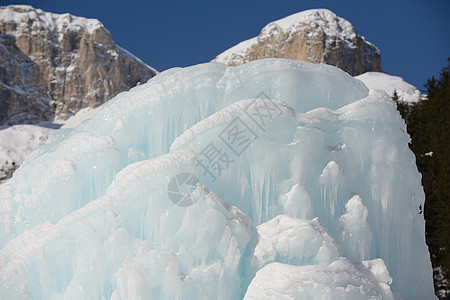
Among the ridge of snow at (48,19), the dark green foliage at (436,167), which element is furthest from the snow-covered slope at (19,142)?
the dark green foliage at (436,167)

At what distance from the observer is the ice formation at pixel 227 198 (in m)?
4.25

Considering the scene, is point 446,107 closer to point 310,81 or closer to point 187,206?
point 310,81

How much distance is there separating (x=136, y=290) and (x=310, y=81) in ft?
11.2

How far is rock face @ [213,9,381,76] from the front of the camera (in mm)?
80250

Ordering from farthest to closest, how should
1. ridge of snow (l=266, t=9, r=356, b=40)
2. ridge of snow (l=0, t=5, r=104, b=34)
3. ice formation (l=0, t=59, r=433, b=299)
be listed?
ridge of snow (l=0, t=5, r=104, b=34)
ridge of snow (l=266, t=9, r=356, b=40)
ice formation (l=0, t=59, r=433, b=299)

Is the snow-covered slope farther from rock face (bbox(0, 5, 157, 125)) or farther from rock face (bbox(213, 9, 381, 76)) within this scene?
rock face (bbox(213, 9, 381, 76))

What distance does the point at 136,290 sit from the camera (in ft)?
13.0

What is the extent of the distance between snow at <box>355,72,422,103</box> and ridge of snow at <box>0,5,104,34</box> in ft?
222

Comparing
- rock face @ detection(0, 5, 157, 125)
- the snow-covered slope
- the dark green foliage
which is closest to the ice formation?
the dark green foliage

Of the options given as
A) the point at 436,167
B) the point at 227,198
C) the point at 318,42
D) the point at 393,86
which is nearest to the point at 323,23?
the point at 318,42

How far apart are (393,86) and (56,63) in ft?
234

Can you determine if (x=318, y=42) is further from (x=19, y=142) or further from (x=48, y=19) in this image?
(x=48, y=19)

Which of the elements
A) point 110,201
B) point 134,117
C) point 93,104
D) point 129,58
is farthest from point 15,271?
point 129,58

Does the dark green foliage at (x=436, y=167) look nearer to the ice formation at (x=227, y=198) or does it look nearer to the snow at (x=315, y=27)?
the ice formation at (x=227, y=198)
